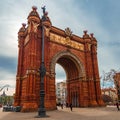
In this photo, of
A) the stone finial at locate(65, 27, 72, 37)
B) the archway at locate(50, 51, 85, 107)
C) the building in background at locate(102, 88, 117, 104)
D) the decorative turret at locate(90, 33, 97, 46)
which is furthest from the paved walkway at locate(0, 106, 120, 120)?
the building in background at locate(102, 88, 117, 104)

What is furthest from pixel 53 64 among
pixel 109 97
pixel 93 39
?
pixel 109 97

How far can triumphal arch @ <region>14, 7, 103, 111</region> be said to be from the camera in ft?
75.2

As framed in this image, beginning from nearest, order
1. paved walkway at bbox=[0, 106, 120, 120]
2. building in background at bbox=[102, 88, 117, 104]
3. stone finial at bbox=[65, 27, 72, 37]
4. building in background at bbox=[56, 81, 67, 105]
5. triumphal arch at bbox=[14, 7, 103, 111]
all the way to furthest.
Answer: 1. paved walkway at bbox=[0, 106, 120, 120]
2. triumphal arch at bbox=[14, 7, 103, 111]
3. stone finial at bbox=[65, 27, 72, 37]
4. building in background at bbox=[102, 88, 117, 104]
5. building in background at bbox=[56, 81, 67, 105]

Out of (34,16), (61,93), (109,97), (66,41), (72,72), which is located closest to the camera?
(34,16)

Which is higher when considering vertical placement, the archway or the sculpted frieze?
the sculpted frieze

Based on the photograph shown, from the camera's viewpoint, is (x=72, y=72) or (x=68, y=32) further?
(x=72, y=72)

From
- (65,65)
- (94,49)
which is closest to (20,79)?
(65,65)

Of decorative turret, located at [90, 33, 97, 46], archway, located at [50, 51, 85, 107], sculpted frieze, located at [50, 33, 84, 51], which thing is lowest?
archway, located at [50, 51, 85, 107]

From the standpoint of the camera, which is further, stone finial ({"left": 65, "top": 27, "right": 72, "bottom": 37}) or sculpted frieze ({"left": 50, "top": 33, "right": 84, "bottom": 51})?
stone finial ({"left": 65, "top": 27, "right": 72, "bottom": 37})

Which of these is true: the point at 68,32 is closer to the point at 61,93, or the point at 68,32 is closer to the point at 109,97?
the point at 109,97

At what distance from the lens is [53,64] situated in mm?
25953

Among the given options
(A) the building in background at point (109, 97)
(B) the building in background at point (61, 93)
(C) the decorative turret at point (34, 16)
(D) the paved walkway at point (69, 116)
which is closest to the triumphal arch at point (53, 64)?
(C) the decorative turret at point (34, 16)

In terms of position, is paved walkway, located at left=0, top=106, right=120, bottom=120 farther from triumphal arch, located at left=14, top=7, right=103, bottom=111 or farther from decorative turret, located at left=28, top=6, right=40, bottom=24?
decorative turret, located at left=28, top=6, right=40, bottom=24

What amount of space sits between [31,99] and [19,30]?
47.4 feet
